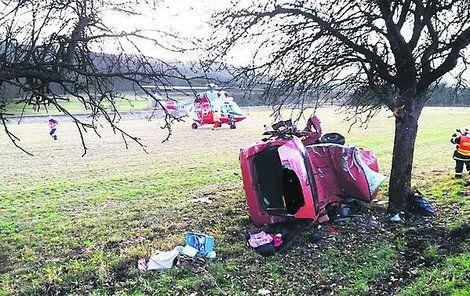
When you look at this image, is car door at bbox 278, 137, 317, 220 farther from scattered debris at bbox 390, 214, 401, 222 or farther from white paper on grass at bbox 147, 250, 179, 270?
white paper on grass at bbox 147, 250, 179, 270

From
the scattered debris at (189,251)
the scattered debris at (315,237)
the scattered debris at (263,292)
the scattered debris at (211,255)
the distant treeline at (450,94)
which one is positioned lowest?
the scattered debris at (263,292)

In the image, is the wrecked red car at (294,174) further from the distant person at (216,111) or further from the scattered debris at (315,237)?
the distant person at (216,111)

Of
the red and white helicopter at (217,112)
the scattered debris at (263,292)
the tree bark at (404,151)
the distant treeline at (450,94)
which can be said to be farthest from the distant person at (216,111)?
the scattered debris at (263,292)

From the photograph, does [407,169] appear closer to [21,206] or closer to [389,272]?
[389,272]

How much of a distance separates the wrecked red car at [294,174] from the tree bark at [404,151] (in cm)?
35

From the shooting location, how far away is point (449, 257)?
16.9ft

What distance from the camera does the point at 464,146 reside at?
9.94 m

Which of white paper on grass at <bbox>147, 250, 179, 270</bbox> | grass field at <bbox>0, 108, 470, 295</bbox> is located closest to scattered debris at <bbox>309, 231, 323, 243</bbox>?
grass field at <bbox>0, 108, 470, 295</bbox>

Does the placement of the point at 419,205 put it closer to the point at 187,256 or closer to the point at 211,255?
the point at 211,255

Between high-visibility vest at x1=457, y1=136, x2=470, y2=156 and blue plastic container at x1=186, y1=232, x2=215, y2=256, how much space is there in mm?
6646

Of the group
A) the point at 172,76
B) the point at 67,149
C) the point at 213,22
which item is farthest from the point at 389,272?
the point at 67,149

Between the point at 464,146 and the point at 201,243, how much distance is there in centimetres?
698

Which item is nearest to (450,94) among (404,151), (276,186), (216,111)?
(404,151)

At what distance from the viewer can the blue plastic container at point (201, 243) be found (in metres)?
6.02
